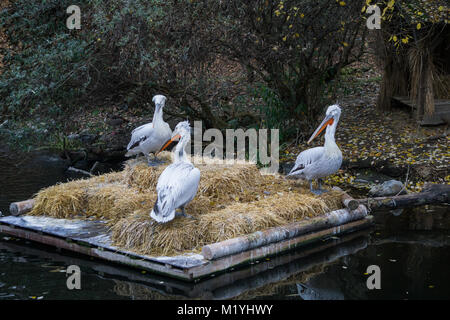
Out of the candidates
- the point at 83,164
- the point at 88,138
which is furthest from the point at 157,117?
the point at 88,138

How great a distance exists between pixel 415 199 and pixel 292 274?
3039 mm

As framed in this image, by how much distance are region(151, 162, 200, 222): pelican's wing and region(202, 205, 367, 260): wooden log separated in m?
0.66

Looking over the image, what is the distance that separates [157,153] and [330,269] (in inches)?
142

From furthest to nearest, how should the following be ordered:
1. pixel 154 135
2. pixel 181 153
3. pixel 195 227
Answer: pixel 154 135 < pixel 181 153 < pixel 195 227

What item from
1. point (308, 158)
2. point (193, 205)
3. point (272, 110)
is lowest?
point (193, 205)

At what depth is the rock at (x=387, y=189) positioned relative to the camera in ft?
29.5

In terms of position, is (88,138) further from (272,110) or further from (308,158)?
(308,158)

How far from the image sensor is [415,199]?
26.1 feet

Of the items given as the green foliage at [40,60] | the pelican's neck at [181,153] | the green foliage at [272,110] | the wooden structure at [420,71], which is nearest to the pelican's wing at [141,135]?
the pelican's neck at [181,153]

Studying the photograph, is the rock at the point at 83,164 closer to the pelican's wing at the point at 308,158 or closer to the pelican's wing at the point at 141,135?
the pelican's wing at the point at 141,135

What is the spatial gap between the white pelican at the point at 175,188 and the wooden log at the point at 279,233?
0.66 metres
